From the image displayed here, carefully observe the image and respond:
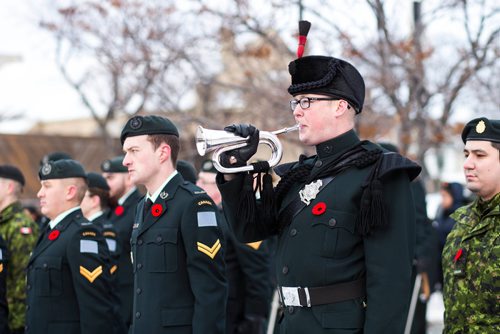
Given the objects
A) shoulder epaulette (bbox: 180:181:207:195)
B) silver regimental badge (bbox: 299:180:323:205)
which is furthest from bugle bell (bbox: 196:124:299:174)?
shoulder epaulette (bbox: 180:181:207:195)

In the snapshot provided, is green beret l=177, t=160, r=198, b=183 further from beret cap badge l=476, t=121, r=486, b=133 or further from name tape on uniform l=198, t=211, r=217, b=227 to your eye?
beret cap badge l=476, t=121, r=486, b=133

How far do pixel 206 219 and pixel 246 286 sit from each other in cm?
261

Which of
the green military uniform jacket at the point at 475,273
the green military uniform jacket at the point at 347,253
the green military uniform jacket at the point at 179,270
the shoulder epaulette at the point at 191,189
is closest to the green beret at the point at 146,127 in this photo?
the shoulder epaulette at the point at 191,189

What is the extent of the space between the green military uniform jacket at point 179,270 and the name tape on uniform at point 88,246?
883mm

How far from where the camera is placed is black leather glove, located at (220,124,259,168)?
12.8 ft

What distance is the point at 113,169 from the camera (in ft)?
29.9

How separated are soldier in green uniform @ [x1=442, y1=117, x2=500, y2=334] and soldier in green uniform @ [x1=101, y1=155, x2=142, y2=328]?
10.2 feet

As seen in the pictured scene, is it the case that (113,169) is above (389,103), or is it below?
below

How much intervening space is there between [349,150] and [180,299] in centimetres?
151

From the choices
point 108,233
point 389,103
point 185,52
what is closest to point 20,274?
point 108,233

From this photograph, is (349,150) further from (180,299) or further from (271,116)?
(271,116)

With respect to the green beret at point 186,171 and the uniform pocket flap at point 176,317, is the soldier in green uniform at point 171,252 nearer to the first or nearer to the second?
the uniform pocket flap at point 176,317

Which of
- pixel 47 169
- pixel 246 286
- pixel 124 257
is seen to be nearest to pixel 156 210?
pixel 47 169

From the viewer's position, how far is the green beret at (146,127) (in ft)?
17.3
